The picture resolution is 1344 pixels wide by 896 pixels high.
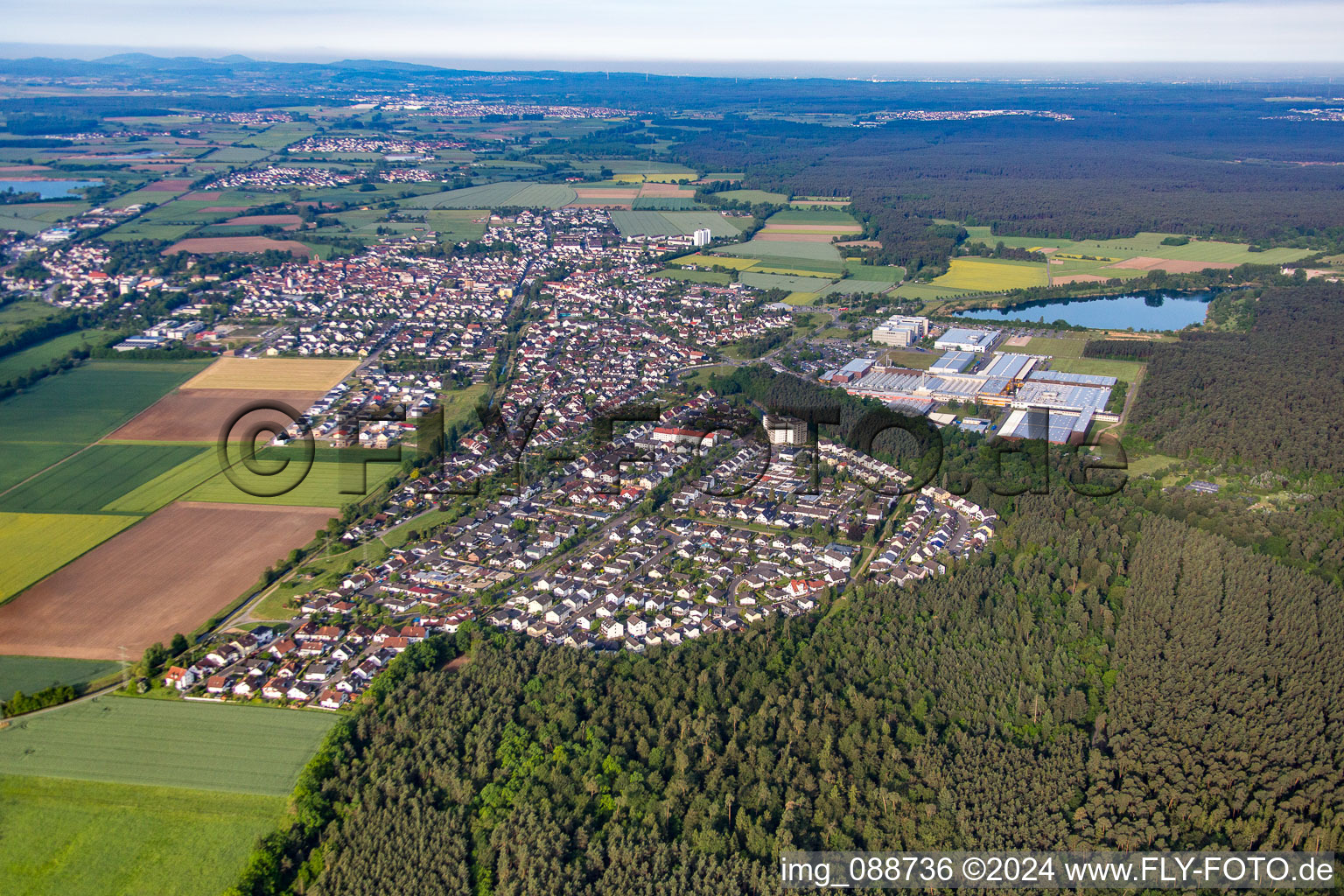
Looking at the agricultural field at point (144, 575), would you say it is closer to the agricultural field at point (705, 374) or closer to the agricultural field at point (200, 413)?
the agricultural field at point (200, 413)

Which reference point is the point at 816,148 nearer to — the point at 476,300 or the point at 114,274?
the point at 476,300

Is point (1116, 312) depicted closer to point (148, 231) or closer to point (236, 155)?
point (148, 231)

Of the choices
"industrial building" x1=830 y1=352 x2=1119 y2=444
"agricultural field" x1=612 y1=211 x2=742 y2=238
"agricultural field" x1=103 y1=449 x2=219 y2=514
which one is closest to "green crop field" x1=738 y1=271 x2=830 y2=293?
"agricultural field" x1=612 y1=211 x2=742 y2=238

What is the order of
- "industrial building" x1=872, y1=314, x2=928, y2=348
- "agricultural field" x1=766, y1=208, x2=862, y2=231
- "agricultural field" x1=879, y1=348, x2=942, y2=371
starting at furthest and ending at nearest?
"agricultural field" x1=766, y1=208, x2=862, y2=231
"industrial building" x1=872, y1=314, x2=928, y2=348
"agricultural field" x1=879, y1=348, x2=942, y2=371

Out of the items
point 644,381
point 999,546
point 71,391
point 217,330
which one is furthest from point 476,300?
point 999,546

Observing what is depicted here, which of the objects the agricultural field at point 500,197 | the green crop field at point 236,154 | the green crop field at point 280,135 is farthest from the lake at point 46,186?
the agricultural field at point 500,197

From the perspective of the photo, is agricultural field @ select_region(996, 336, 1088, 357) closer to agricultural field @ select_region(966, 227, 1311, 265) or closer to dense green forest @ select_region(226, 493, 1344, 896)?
agricultural field @ select_region(966, 227, 1311, 265)
